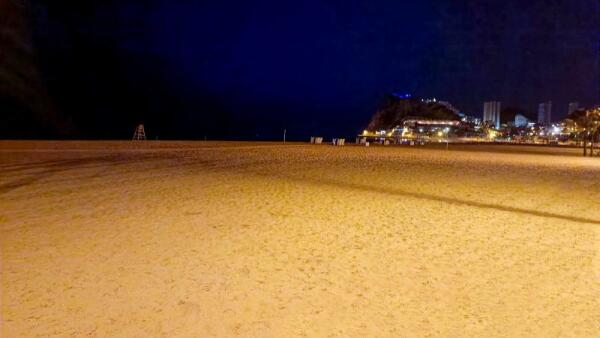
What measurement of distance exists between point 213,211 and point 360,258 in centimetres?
314

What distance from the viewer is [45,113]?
50719 millimetres

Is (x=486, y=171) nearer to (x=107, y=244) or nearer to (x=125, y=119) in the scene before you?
(x=107, y=244)

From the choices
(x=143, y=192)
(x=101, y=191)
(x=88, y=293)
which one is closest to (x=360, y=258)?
(x=88, y=293)

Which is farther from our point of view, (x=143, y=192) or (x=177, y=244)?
(x=143, y=192)

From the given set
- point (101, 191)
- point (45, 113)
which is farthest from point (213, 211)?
point (45, 113)

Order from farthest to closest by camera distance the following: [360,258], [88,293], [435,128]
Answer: [435,128] → [360,258] → [88,293]

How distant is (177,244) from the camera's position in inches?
215

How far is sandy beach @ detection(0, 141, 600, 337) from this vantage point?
346 cm

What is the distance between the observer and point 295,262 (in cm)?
486

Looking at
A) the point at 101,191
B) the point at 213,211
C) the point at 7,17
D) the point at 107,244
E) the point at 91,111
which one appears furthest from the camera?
the point at 91,111

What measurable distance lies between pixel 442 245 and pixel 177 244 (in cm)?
325

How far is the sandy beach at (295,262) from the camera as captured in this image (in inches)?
136

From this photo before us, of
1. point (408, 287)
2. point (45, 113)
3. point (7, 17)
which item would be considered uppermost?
point (7, 17)

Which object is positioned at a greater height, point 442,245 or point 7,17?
point 7,17
